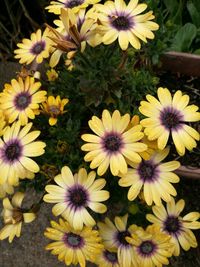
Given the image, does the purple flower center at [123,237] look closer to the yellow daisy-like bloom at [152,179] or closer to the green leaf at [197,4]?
the yellow daisy-like bloom at [152,179]

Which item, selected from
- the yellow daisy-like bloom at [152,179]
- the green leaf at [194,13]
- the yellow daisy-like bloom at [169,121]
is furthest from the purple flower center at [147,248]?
the green leaf at [194,13]

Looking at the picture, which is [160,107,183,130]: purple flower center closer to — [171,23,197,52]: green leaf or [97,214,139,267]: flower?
[97,214,139,267]: flower

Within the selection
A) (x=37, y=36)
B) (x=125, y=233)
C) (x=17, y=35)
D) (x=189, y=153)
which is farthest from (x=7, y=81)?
(x=125, y=233)

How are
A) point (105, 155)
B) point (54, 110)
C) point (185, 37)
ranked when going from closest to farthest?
point (105, 155) < point (54, 110) < point (185, 37)

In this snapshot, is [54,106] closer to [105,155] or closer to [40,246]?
[105,155]

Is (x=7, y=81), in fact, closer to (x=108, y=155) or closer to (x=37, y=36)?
(x=37, y=36)

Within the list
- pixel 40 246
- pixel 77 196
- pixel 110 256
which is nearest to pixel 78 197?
pixel 77 196
